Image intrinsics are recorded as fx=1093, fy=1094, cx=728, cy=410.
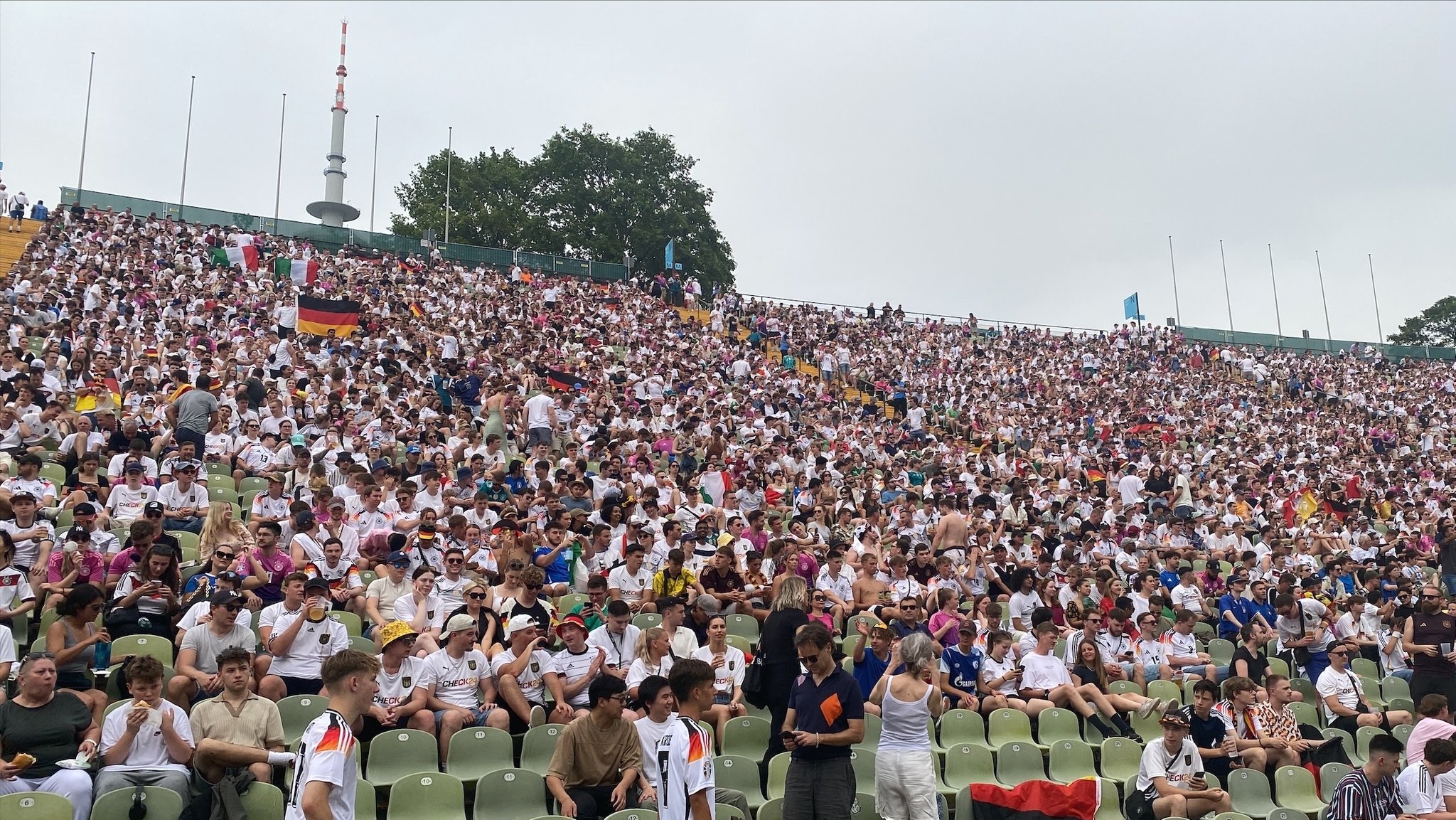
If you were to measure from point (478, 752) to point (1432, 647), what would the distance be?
9.86 metres

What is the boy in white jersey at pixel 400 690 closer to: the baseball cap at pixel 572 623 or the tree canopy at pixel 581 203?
the baseball cap at pixel 572 623

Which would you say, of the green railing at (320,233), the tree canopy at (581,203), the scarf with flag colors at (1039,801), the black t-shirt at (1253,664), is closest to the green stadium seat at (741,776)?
the scarf with flag colors at (1039,801)

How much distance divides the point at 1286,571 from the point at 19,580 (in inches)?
558

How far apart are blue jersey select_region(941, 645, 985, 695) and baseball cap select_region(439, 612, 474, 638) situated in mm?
4413

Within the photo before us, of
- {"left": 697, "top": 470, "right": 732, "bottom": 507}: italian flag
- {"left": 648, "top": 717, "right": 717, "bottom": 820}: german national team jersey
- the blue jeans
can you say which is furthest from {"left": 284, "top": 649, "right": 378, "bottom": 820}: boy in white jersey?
the blue jeans

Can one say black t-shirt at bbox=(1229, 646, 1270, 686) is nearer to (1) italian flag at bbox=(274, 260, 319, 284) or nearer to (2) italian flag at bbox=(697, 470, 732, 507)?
(2) italian flag at bbox=(697, 470, 732, 507)

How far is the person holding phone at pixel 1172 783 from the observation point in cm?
797

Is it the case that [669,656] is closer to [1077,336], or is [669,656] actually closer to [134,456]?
[134,456]

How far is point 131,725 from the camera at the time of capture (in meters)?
6.29

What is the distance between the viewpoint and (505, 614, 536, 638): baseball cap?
8.26 meters

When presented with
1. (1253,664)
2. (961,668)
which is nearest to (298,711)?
(961,668)

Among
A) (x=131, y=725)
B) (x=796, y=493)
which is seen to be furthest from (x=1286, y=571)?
(x=131, y=725)

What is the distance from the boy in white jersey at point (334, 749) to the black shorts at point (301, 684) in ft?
10.3

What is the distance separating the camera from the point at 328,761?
4719 millimetres
